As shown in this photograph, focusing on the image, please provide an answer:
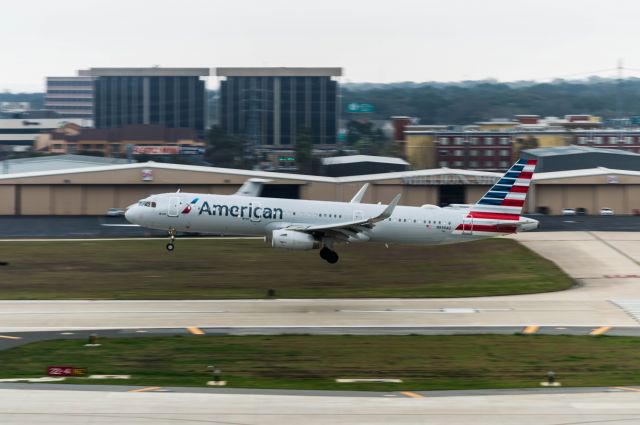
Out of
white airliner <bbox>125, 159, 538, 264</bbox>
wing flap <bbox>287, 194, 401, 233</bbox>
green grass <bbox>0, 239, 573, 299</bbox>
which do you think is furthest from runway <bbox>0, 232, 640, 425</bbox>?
wing flap <bbox>287, 194, 401, 233</bbox>

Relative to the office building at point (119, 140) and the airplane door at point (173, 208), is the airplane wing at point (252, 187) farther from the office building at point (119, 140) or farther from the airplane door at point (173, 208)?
the office building at point (119, 140)

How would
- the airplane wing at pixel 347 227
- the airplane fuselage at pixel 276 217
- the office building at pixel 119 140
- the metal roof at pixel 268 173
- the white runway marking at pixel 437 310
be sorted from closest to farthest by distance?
the white runway marking at pixel 437 310
the airplane wing at pixel 347 227
the airplane fuselage at pixel 276 217
the metal roof at pixel 268 173
the office building at pixel 119 140

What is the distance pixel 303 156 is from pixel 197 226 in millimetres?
90551

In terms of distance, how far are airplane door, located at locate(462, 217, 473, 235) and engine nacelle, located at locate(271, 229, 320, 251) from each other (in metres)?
10.3

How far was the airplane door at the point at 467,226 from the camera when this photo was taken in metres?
55.7

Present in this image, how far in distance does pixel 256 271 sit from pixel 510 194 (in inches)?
633

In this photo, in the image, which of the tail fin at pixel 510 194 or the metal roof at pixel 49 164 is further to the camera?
the metal roof at pixel 49 164

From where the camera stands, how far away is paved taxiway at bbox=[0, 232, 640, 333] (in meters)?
38.4

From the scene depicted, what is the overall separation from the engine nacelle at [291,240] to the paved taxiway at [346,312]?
6535 mm

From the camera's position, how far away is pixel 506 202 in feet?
181

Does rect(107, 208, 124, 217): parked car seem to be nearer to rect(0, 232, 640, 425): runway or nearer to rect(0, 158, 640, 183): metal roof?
rect(0, 158, 640, 183): metal roof

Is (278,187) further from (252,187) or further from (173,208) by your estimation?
(173,208)

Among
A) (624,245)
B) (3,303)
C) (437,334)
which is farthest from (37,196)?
(437,334)

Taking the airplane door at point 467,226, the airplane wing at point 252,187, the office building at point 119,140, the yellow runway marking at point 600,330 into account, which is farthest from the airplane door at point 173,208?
the office building at point 119,140
